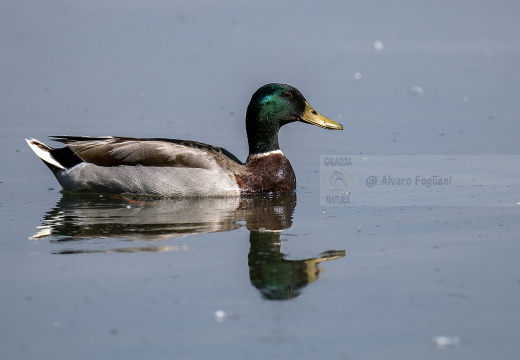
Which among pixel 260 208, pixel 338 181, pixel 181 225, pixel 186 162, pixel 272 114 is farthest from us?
pixel 272 114

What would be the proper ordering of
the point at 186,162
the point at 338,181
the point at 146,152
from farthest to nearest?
the point at 338,181 < the point at 146,152 < the point at 186,162

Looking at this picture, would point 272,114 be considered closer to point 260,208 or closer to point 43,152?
point 260,208

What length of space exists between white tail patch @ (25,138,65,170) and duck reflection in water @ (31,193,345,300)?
0.58 m

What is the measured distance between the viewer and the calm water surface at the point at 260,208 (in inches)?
272

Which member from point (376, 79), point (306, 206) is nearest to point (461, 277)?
point (306, 206)

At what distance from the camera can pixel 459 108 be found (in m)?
14.9

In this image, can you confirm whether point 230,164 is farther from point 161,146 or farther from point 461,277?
point 461,277

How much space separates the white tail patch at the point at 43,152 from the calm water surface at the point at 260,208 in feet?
0.97

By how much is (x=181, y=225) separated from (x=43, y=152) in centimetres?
311

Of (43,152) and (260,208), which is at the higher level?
(43,152)

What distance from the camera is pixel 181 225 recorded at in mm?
→ 9859

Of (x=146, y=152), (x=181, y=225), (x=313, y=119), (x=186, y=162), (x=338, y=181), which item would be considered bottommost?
(x=181, y=225)

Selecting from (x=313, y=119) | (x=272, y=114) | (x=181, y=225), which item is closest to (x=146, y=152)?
(x=272, y=114)

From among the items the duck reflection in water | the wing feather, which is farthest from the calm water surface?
the wing feather
